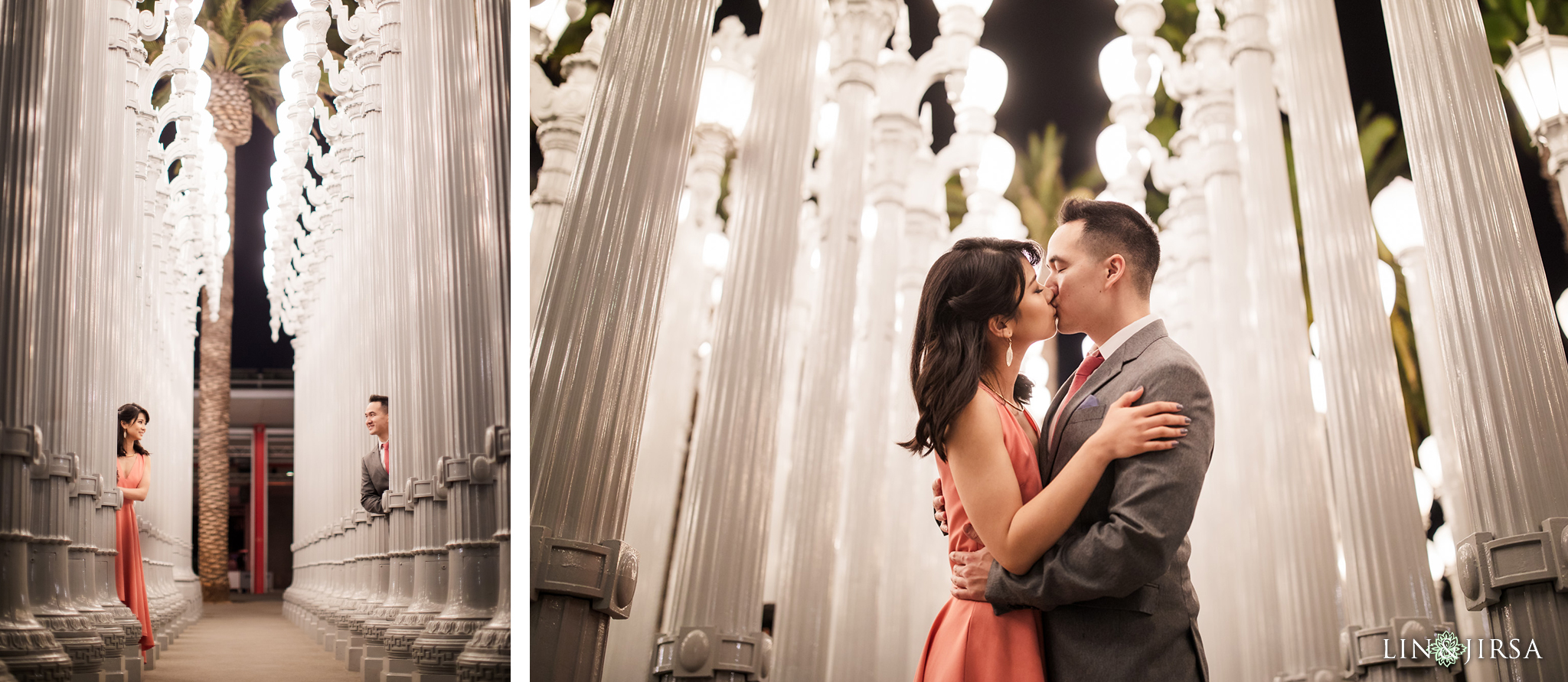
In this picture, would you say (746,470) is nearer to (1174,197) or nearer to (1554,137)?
(1554,137)

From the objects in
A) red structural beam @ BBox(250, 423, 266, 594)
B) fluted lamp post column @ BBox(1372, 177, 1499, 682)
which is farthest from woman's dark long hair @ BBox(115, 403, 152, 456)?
fluted lamp post column @ BBox(1372, 177, 1499, 682)

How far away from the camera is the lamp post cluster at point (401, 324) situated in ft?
10.4

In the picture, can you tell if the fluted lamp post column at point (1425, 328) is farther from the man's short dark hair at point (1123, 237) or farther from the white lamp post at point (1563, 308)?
the man's short dark hair at point (1123, 237)

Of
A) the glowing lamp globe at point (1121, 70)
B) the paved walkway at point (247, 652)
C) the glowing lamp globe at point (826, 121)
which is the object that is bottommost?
the paved walkway at point (247, 652)

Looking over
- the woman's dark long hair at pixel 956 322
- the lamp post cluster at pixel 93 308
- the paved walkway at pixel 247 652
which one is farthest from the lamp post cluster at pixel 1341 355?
the lamp post cluster at pixel 93 308

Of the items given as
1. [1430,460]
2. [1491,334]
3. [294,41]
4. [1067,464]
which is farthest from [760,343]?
[1430,460]

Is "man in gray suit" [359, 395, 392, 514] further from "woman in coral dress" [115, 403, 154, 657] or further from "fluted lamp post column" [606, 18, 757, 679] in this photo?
"fluted lamp post column" [606, 18, 757, 679]

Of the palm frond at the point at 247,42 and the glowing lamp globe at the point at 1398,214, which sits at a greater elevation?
the palm frond at the point at 247,42

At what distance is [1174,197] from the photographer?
756 cm

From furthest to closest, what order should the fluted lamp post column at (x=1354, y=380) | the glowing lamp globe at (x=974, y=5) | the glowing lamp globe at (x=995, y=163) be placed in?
the glowing lamp globe at (x=995, y=163) → the glowing lamp globe at (x=974, y=5) → the fluted lamp post column at (x=1354, y=380)

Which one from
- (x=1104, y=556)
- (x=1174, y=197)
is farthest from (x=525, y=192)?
(x=1174, y=197)

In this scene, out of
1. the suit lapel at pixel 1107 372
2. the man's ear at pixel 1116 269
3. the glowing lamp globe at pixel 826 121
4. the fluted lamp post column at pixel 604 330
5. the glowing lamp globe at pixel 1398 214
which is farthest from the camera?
the glowing lamp globe at pixel 826 121

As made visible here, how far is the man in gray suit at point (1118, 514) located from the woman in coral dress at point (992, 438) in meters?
0.04

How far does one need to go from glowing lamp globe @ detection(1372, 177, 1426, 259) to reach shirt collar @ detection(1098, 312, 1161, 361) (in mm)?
3425
